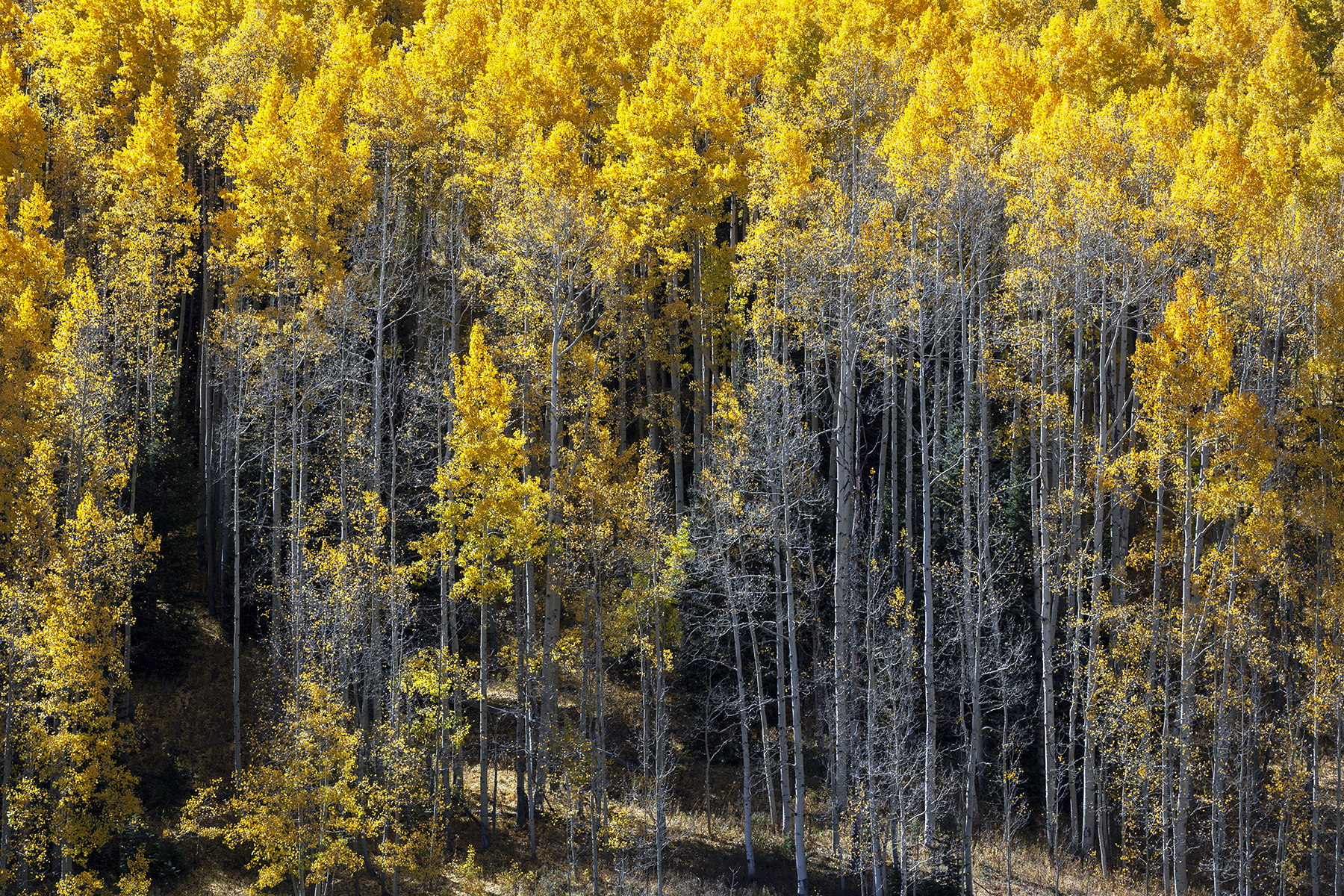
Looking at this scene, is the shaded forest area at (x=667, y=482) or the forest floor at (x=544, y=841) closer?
the shaded forest area at (x=667, y=482)

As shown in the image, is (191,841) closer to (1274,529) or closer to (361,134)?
(361,134)

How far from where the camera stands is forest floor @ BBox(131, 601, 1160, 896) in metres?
19.9

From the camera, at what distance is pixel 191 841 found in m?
20.8

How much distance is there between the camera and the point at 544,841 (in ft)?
70.2

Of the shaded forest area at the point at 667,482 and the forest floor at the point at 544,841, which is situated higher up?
the shaded forest area at the point at 667,482

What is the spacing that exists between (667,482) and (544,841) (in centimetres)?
1083

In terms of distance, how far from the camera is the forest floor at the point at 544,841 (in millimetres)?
19891

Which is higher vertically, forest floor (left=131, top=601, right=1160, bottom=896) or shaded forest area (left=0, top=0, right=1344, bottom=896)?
shaded forest area (left=0, top=0, right=1344, bottom=896)

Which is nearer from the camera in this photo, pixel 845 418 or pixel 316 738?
pixel 316 738

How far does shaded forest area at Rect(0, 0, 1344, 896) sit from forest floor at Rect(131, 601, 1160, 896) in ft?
0.45

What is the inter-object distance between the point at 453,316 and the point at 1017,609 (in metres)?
14.4

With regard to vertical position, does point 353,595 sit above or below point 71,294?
below

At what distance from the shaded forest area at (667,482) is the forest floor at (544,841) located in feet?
0.45

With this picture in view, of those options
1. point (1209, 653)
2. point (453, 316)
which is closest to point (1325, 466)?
point (1209, 653)
